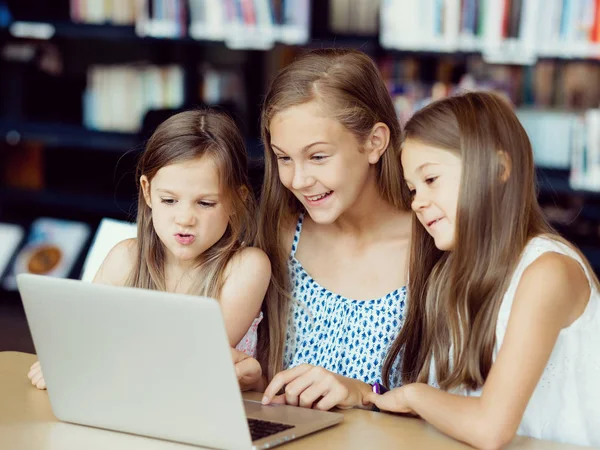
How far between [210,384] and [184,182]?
2.07 feet

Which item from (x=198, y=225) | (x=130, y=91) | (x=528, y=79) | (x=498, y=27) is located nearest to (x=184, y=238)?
(x=198, y=225)

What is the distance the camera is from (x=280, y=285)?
1.98m

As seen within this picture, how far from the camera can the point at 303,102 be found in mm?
1802

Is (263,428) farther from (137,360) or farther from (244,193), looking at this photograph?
(244,193)

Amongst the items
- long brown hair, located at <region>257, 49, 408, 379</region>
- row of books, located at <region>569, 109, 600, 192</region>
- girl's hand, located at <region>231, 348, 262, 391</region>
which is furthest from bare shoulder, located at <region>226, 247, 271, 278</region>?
row of books, located at <region>569, 109, 600, 192</region>

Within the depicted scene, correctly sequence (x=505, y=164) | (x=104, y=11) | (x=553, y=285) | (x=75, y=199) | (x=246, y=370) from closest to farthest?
(x=553, y=285) → (x=505, y=164) → (x=246, y=370) → (x=104, y=11) → (x=75, y=199)

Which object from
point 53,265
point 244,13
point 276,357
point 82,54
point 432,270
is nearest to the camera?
point 432,270

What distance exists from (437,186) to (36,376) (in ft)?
2.29

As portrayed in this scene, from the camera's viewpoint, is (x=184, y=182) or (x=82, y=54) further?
(x=82, y=54)

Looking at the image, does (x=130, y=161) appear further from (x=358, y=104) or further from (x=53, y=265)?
(x=358, y=104)

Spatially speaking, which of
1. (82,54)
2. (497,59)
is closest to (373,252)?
(497,59)

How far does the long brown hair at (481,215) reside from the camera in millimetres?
1489

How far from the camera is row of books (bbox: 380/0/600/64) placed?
3.44 m

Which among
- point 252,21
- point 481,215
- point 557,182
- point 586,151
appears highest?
point 252,21
